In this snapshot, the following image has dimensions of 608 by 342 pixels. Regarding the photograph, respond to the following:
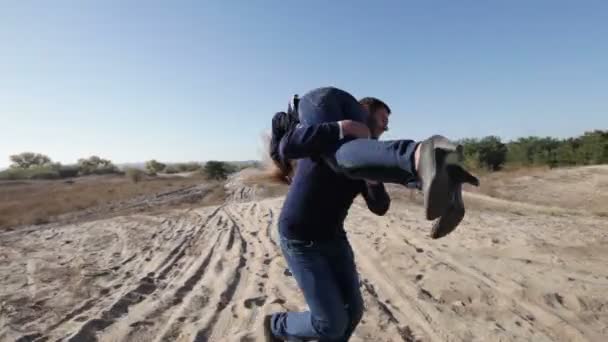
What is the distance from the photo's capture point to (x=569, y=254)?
6.19m

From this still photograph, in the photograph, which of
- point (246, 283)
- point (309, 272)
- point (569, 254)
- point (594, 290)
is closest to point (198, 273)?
point (246, 283)

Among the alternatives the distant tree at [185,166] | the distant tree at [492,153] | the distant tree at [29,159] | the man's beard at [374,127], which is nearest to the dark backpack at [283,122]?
the man's beard at [374,127]

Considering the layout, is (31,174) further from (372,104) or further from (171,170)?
(372,104)

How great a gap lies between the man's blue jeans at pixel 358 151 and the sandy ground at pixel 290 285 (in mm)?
2296

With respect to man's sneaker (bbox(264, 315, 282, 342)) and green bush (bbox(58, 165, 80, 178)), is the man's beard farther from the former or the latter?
green bush (bbox(58, 165, 80, 178))

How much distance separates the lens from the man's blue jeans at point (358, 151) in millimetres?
1351

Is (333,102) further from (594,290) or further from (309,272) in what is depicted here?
(594,290)

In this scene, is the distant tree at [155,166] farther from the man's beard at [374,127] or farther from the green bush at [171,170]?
the man's beard at [374,127]

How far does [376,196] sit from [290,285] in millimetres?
2832

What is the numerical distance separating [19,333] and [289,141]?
3.44 m

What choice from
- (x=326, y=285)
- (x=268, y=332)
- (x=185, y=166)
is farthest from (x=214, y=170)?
(x=326, y=285)

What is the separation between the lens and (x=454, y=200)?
147 centimetres

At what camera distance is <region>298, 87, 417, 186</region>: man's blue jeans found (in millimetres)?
1351

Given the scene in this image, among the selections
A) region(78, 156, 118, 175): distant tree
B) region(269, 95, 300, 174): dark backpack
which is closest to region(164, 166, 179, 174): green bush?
region(78, 156, 118, 175): distant tree
